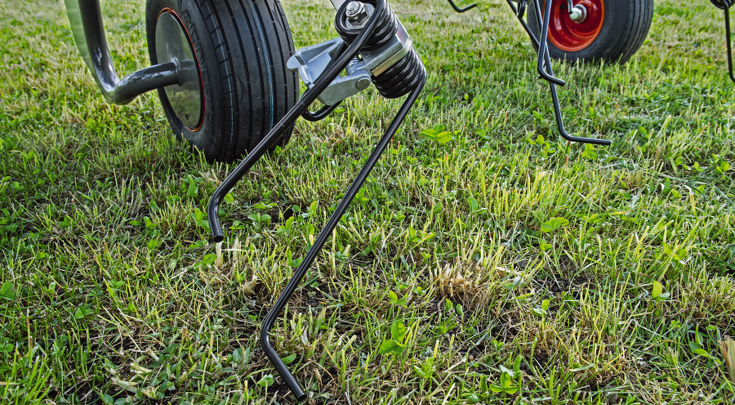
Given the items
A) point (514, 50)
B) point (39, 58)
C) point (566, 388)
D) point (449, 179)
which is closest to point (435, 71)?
point (514, 50)

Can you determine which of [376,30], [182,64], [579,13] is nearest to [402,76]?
[376,30]

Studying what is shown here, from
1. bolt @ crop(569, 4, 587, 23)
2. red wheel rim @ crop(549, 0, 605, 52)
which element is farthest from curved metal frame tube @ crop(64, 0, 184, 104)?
red wheel rim @ crop(549, 0, 605, 52)

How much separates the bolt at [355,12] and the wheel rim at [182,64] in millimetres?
887

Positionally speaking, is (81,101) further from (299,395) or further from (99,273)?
(299,395)

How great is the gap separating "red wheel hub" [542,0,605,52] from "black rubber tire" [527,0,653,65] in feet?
0.19

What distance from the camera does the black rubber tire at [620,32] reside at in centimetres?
→ 267

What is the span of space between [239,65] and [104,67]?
80cm

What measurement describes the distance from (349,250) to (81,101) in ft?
6.70

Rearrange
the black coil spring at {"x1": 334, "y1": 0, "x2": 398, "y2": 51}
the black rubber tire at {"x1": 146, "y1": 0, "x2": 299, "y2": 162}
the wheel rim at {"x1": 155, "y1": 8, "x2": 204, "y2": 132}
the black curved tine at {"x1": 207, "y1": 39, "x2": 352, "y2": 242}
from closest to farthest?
the black curved tine at {"x1": 207, "y1": 39, "x2": 352, "y2": 242} → the black coil spring at {"x1": 334, "y1": 0, "x2": 398, "y2": 51} → the black rubber tire at {"x1": 146, "y1": 0, "x2": 299, "y2": 162} → the wheel rim at {"x1": 155, "y1": 8, "x2": 204, "y2": 132}

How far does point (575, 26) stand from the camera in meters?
3.06

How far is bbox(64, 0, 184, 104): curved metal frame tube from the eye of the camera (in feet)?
5.28

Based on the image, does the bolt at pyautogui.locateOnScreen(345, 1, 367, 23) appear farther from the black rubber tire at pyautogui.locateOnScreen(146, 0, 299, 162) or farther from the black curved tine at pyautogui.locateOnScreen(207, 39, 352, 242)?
the black rubber tire at pyautogui.locateOnScreen(146, 0, 299, 162)

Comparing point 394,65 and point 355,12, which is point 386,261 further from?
point 355,12

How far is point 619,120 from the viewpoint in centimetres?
214
